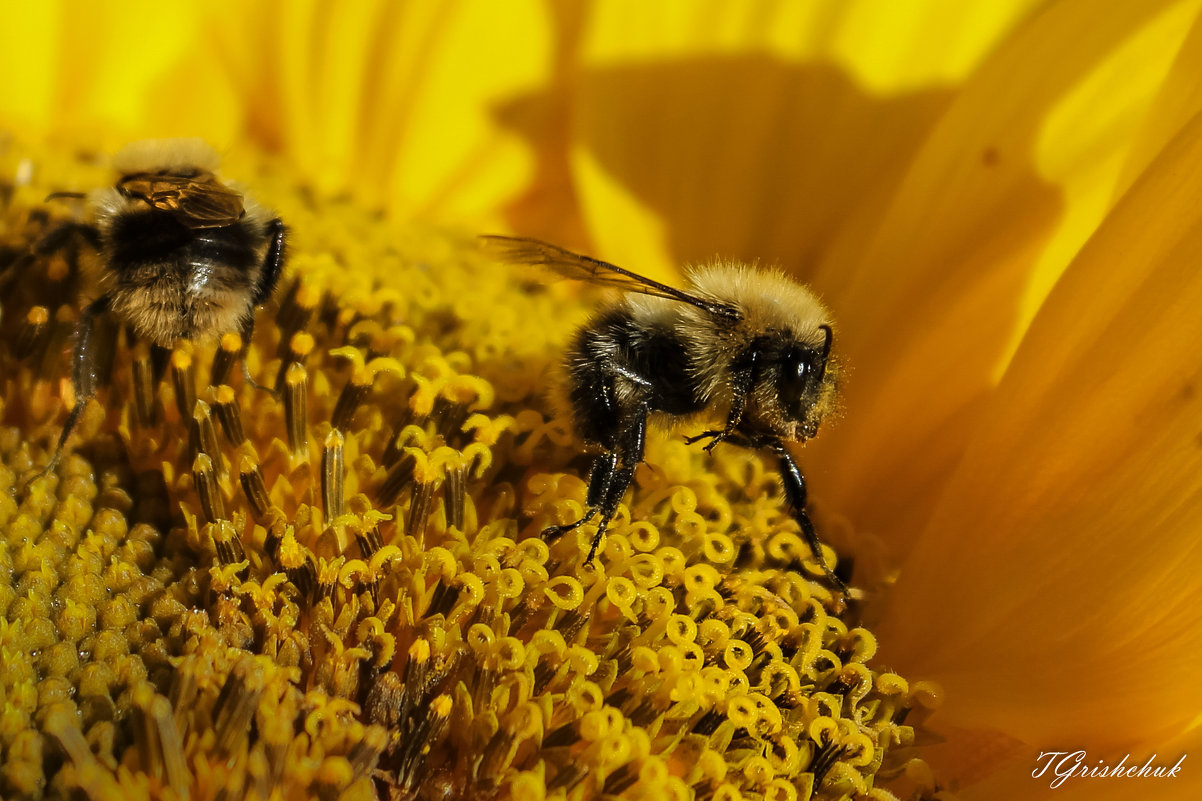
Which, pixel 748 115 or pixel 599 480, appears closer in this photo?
pixel 599 480

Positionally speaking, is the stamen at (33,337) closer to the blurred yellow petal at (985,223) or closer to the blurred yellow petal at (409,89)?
the blurred yellow petal at (409,89)

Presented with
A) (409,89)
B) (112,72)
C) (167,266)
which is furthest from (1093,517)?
(112,72)

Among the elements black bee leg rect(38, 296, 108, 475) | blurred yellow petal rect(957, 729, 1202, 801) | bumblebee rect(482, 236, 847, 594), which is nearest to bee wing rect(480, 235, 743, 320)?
bumblebee rect(482, 236, 847, 594)

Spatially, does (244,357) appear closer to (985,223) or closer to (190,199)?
(190,199)

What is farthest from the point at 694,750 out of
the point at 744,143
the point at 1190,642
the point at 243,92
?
the point at 243,92

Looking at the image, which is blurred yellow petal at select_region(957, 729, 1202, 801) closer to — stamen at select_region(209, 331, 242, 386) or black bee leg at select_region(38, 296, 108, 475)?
stamen at select_region(209, 331, 242, 386)

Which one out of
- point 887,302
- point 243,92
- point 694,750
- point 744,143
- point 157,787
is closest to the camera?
point 157,787

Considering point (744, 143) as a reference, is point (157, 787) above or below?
below

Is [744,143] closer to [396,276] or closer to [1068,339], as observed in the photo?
[396,276]
